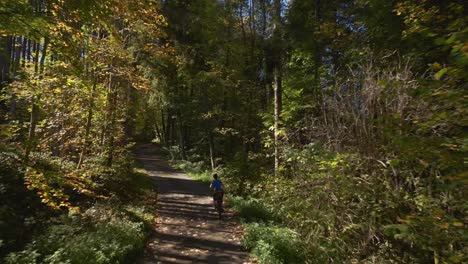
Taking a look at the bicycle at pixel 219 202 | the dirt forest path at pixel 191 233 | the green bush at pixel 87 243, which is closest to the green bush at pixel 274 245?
the dirt forest path at pixel 191 233

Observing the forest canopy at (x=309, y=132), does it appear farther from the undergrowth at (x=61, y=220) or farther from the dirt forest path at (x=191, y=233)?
the dirt forest path at (x=191, y=233)

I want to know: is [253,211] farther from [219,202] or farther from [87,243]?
[87,243]

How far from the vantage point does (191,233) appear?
439 inches

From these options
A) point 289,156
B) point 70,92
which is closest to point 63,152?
point 70,92

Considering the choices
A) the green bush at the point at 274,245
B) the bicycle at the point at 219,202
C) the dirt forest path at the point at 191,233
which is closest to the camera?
the green bush at the point at 274,245

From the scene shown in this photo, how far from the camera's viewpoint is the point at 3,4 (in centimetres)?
516

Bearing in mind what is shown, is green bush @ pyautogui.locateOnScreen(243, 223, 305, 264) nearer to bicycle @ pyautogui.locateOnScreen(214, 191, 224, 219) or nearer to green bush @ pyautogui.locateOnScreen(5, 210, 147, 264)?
bicycle @ pyautogui.locateOnScreen(214, 191, 224, 219)

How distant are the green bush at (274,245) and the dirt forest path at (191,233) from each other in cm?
37

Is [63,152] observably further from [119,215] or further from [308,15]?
[308,15]

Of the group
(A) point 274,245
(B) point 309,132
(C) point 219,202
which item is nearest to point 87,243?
(A) point 274,245

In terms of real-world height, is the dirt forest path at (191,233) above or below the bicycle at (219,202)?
below

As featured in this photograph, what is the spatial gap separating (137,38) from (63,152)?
6.74 metres

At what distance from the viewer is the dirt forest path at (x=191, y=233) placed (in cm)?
903

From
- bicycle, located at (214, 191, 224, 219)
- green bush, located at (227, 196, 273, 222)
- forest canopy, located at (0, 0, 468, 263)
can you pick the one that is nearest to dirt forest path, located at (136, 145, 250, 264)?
bicycle, located at (214, 191, 224, 219)
